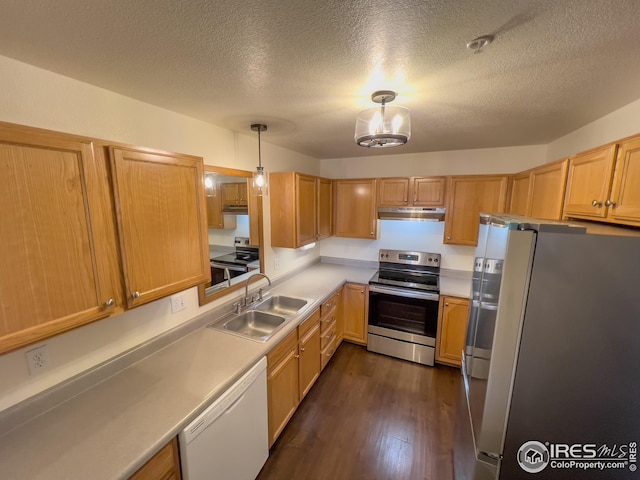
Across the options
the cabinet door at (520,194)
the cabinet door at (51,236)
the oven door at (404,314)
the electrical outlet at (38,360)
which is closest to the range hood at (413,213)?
the cabinet door at (520,194)

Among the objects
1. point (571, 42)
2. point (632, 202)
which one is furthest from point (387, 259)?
point (571, 42)

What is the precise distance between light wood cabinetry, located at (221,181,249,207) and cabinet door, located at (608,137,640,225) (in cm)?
237

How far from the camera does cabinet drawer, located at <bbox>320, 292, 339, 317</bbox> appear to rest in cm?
262

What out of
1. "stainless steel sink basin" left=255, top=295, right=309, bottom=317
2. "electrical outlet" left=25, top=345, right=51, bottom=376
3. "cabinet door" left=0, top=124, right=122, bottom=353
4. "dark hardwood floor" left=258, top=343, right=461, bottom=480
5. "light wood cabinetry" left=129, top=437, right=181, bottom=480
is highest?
"cabinet door" left=0, top=124, right=122, bottom=353

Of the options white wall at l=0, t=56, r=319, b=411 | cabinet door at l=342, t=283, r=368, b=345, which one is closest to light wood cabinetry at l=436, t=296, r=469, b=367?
cabinet door at l=342, t=283, r=368, b=345

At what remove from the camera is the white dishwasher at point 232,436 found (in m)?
1.21

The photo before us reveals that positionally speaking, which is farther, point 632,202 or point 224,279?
point 224,279

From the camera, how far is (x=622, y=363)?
976 mm

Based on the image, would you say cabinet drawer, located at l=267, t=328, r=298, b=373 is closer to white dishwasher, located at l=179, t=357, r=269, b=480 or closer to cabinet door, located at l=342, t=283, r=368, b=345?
white dishwasher, located at l=179, t=357, r=269, b=480

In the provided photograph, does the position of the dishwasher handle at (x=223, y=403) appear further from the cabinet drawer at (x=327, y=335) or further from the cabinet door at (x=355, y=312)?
the cabinet door at (x=355, y=312)

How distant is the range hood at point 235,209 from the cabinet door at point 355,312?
1.54m

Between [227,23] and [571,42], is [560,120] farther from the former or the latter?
[227,23]

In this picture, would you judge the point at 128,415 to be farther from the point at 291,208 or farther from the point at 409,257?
the point at 409,257

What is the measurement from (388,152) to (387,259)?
1.38m
